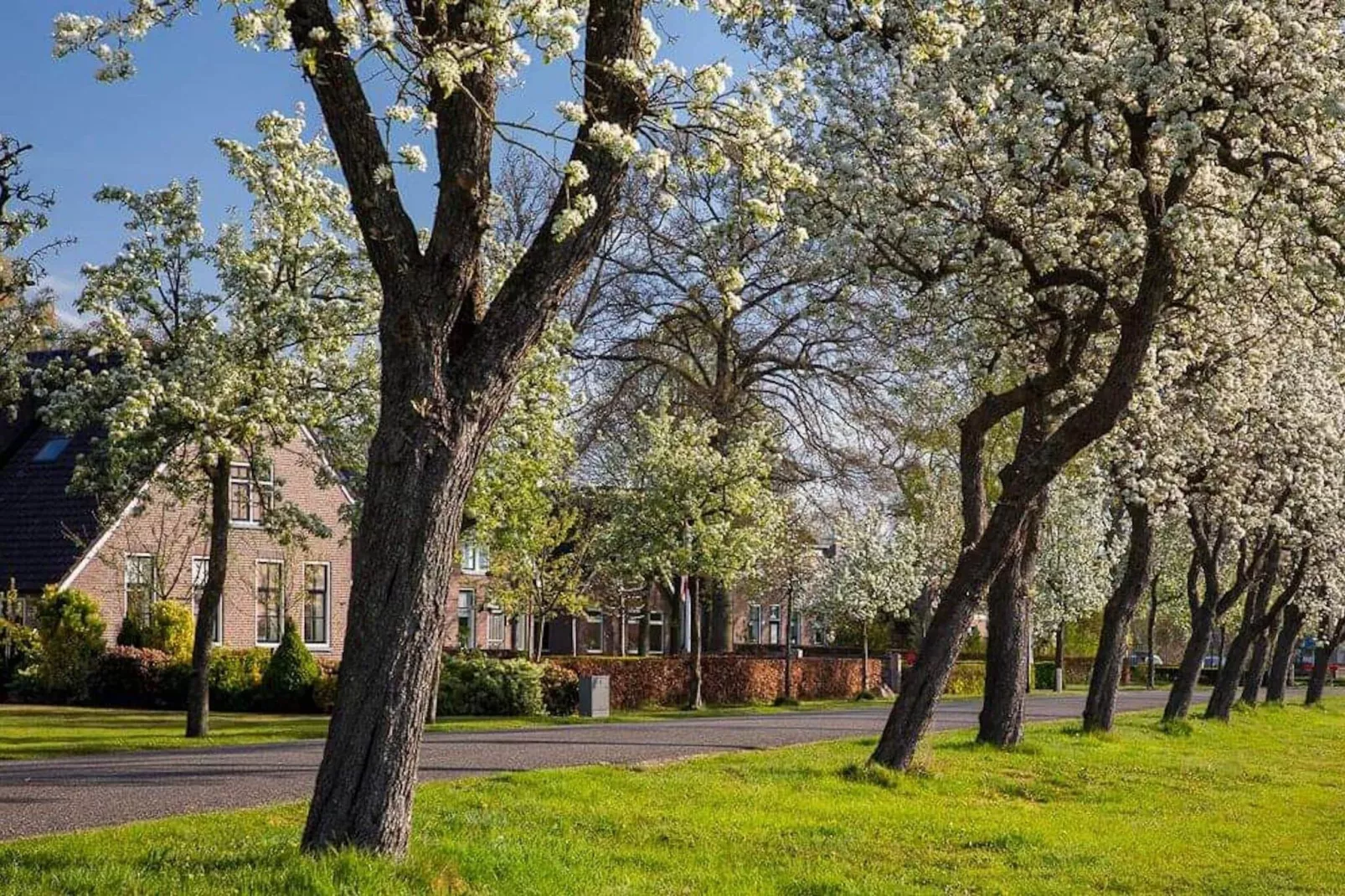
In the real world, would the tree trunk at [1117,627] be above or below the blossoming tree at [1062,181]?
below

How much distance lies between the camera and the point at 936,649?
1755 cm

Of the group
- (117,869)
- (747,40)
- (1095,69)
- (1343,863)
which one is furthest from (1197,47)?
(117,869)

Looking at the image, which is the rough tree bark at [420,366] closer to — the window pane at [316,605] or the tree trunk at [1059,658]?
the window pane at [316,605]

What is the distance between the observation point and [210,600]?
22.5m

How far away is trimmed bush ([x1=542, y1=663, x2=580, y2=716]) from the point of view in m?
32.8

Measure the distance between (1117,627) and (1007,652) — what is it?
235 inches

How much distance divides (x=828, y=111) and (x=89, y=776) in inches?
413

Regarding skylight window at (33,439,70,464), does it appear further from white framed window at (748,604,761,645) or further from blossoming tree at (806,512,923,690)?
white framed window at (748,604,761,645)

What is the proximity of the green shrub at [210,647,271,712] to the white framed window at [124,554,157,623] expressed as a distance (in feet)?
9.48

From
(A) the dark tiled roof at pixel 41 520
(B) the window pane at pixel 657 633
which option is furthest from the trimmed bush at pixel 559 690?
(B) the window pane at pixel 657 633

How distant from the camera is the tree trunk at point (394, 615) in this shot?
855cm

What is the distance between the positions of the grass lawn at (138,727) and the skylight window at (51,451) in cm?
924

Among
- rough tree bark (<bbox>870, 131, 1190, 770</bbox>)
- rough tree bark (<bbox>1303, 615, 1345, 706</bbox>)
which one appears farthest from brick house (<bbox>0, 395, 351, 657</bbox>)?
rough tree bark (<bbox>1303, 615, 1345, 706</bbox>)

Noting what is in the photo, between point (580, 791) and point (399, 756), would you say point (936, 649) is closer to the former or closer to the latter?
point (580, 791)
